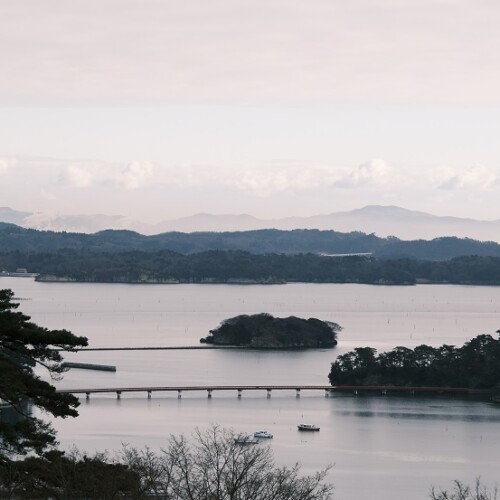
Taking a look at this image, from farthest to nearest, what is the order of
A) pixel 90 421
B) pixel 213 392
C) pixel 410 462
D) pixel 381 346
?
pixel 381 346 < pixel 213 392 < pixel 90 421 < pixel 410 462

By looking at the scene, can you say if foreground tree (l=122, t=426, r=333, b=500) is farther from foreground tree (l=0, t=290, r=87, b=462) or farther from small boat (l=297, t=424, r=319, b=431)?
small boat (l=297, t=424, r=319, b=431)

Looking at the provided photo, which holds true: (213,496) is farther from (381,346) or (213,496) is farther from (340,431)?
(381,346)

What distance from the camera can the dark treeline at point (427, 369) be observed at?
63.8 metres

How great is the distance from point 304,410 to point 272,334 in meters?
34.6

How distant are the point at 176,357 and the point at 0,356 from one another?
65.6m

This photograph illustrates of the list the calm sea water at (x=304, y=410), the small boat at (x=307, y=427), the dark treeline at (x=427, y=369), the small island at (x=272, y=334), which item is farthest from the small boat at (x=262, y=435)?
the small island at (x=272, y=334)

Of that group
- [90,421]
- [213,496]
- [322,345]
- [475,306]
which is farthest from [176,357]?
[475,306]

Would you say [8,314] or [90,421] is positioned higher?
[8,314]

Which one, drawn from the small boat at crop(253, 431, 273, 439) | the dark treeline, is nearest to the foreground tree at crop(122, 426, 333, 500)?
the small boat at crop(253, 431, 273, 439)

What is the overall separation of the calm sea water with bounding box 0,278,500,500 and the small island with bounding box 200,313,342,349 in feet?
6.11

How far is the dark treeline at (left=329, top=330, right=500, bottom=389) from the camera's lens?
209 ft

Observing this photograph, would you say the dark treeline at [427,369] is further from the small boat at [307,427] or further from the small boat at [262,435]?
the small boat at [262,435]

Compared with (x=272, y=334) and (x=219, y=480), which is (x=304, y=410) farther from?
(x=219, y=480)

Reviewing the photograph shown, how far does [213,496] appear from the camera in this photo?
15.8 meters
